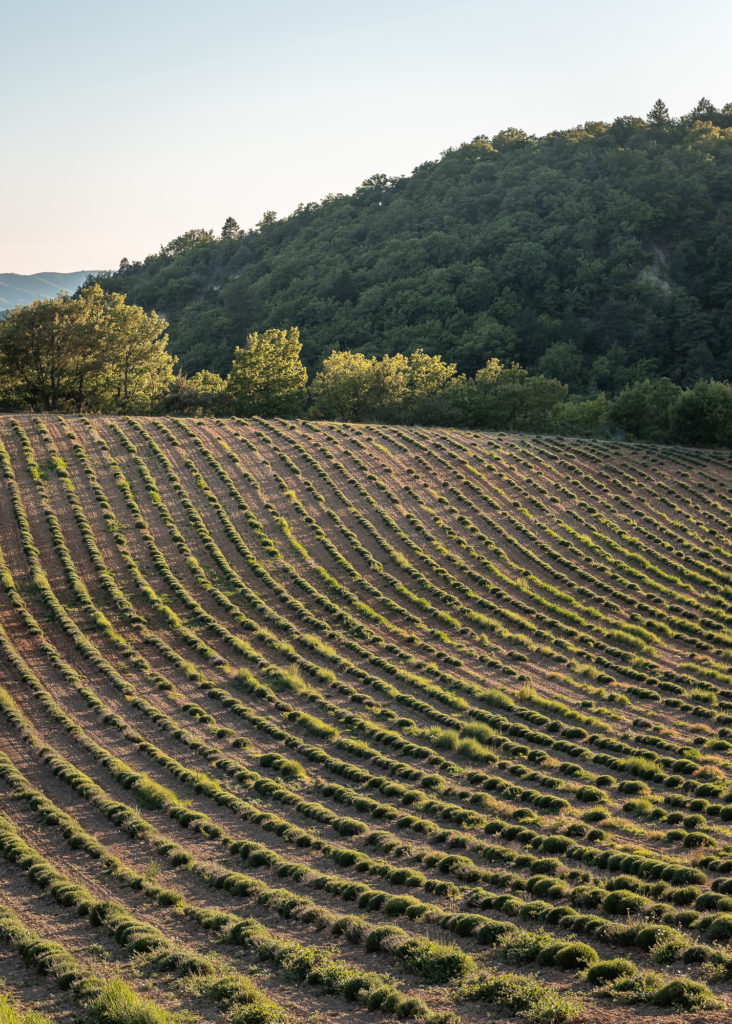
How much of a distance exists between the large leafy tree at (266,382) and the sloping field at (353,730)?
10119mm

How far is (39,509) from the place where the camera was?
42.9m

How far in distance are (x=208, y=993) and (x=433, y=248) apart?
11140cm

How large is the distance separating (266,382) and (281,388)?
1.20m

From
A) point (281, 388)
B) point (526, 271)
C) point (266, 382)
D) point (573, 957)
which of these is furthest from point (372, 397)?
point (573, 957)

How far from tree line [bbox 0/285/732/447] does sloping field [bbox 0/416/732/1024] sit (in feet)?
29.8

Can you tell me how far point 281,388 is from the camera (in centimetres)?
7181

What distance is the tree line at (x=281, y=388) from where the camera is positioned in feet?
201

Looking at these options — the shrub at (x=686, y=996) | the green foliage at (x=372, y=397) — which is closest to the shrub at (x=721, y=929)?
the shrub at (x=686, y=996)

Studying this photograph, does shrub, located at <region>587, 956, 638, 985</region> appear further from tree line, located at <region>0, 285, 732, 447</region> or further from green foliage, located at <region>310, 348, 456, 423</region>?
green foliage, located at <region>310, 348, 456, 423</region>

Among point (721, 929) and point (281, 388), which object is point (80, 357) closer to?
Answer: point (281, 388)

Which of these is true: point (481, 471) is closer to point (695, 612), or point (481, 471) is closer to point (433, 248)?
point (695, 612)

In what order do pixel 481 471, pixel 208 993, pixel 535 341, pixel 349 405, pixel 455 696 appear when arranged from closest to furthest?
1. pixel 208 993
2. pixel 455 696
3. pixel 481 471
4. pixel 349 405
5. pixel 535 341

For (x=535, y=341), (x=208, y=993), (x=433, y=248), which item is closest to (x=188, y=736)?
(x=208, y=993)

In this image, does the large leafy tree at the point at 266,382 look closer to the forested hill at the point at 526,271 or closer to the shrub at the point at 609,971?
the forested hill at the point at 526,271
